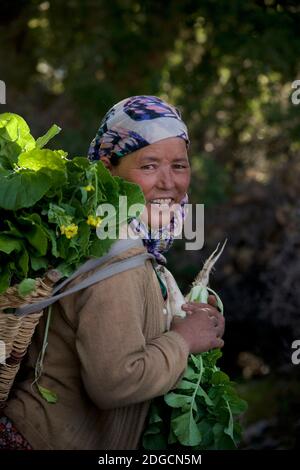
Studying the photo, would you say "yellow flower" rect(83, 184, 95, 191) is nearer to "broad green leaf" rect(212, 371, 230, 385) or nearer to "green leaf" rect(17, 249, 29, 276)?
"green leaf" rect(17, 249, 29, 276)

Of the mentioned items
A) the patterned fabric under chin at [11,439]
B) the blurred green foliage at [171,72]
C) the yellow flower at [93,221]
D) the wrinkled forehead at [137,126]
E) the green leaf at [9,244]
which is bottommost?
the patterned fabric under chin at [11,439]

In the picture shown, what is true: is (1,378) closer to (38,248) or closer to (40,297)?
(40,297)

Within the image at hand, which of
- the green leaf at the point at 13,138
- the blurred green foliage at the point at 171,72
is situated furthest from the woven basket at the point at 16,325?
the blurred green foliage at the point at 171,72

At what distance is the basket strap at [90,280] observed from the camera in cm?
209

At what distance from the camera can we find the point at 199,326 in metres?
2.42

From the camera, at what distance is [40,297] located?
82.3 inches

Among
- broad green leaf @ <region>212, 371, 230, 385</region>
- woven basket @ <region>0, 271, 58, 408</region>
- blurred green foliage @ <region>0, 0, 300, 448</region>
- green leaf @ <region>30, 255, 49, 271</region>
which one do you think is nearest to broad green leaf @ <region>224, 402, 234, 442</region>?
broad green leaf @ <region>212, 371, 230, 385</region>

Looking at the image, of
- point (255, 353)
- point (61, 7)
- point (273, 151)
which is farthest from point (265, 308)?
point (61, 7)

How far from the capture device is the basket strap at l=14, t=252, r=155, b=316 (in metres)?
2.09

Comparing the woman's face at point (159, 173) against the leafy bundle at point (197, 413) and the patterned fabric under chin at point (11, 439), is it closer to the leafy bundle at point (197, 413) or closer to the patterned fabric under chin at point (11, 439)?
the leafy bundle at point (197, 413)

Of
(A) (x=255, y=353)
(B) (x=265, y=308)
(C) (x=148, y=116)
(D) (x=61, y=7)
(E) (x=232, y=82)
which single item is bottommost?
(A) (x=255, y=353)

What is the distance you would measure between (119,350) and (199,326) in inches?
16.8

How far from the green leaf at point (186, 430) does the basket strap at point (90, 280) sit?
1.81ft

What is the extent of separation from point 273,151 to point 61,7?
2802 mm
